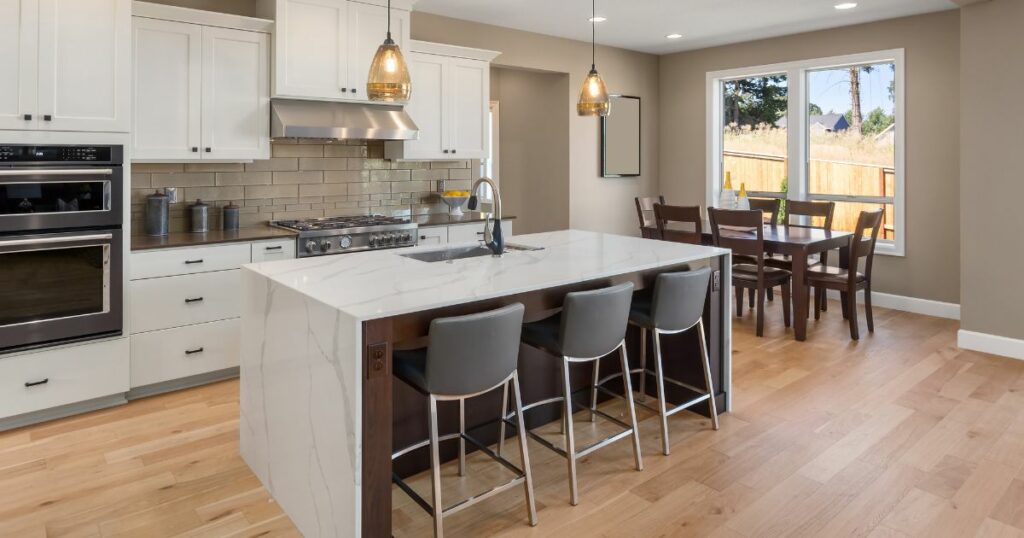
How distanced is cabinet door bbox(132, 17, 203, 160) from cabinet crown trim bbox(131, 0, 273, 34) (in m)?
0.03

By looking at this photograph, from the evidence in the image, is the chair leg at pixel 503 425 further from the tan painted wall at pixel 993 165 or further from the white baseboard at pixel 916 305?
the white baseboard at pixel 916 305

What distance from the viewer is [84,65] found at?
3.45 m

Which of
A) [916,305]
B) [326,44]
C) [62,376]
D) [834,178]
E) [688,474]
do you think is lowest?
[688,474]

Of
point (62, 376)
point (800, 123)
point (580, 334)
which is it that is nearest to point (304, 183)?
point (62, 376)

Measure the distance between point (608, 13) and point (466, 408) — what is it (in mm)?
3916

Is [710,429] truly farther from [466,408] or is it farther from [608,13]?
[608,13]

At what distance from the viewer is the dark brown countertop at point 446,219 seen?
17.1 feet

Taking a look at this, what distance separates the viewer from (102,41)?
137 inches

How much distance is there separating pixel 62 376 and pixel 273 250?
132 centimetres

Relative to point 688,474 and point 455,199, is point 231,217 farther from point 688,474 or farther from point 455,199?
point 688,474

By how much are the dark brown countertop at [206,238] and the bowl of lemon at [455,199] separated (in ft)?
5.16

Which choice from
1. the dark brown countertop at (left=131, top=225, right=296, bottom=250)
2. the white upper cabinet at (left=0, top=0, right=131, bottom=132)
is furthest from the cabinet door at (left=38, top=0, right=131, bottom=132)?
the dark brown countertop at (left=131, top=225, right=296, bottom=250)

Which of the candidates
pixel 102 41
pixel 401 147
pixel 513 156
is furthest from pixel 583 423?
pixel 513 156

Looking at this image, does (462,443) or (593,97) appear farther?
(593,97)
